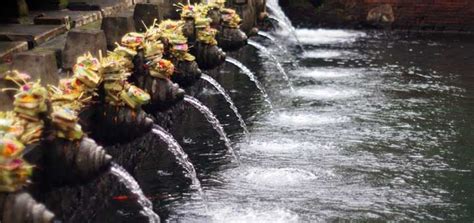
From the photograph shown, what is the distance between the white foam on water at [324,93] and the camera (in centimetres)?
1201

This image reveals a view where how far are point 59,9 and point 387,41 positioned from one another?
1049 cm

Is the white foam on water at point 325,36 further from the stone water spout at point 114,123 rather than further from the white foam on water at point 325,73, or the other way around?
the stone water spout at point 114,123

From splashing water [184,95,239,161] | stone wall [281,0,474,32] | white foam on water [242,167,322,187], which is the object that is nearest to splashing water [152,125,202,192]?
white foam on water [242,167,322,187]

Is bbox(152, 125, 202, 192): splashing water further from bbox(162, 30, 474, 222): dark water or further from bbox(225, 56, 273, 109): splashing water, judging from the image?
bbox(225, 56, 273, 109): splashing water

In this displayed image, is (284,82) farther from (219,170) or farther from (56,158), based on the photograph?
(56,158)

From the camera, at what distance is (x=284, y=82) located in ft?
43.6

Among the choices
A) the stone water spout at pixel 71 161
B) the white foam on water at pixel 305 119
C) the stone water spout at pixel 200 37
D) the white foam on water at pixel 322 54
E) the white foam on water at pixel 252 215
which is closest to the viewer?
the stone water spout at pixel 71 161

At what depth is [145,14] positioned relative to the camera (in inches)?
356

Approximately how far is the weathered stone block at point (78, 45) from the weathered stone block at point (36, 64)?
97cm

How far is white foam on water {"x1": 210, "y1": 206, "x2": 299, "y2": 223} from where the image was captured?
651 centimetres

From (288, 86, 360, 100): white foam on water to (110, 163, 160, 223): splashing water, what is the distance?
19.0 ft

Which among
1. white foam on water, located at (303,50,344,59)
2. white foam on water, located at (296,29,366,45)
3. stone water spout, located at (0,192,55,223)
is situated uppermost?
stone water spout, located at (0,192,55,223)

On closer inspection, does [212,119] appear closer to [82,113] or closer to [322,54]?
[82,113]

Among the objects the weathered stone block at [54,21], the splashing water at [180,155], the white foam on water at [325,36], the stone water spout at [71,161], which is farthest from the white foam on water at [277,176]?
the white foam on water at [325,36]
